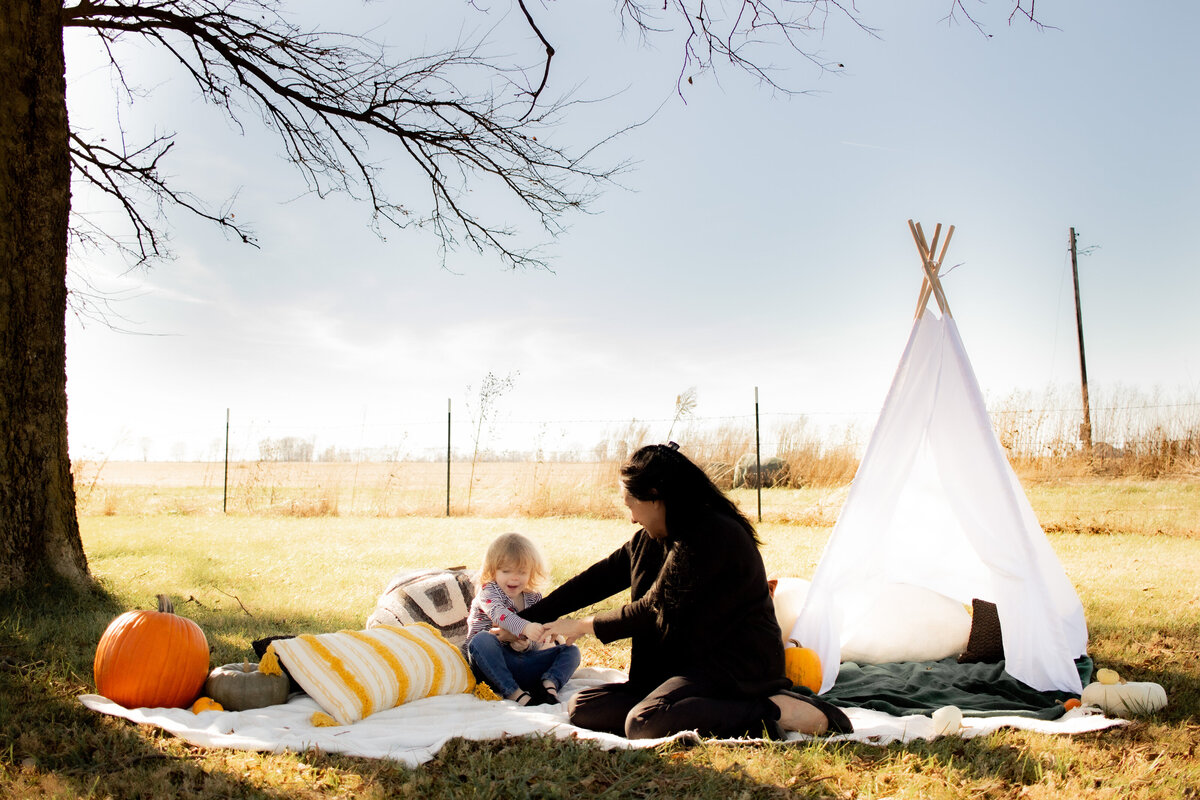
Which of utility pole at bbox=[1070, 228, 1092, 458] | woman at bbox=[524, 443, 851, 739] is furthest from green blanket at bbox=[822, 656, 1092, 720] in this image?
utility pole at bbox=[1070, 228, 1092, 458]

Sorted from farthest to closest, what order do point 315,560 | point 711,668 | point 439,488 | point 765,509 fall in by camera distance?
point 439,488
point 765,509
point 315,560
point 711,668

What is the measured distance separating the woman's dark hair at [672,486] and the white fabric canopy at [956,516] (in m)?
1.23

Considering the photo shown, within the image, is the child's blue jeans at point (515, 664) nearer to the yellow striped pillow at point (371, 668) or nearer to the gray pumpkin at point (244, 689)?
the yellow striped pillow at point (371, 668)

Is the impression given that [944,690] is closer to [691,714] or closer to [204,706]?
[691,714]

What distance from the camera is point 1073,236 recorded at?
19.8 m

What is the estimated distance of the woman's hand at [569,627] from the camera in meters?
3.56

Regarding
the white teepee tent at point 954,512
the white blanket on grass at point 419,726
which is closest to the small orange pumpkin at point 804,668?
the white teepee tent at point 954,512

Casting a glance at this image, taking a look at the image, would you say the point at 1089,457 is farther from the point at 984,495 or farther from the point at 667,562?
the point at 667,562

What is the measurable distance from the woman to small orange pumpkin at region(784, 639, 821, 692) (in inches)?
24.1

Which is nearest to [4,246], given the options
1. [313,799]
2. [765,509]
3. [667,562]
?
[313,799]

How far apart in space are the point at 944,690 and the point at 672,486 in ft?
6.35

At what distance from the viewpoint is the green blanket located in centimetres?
388

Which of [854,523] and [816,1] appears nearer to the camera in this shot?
[854,523]

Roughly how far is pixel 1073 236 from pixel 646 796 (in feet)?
69.5
